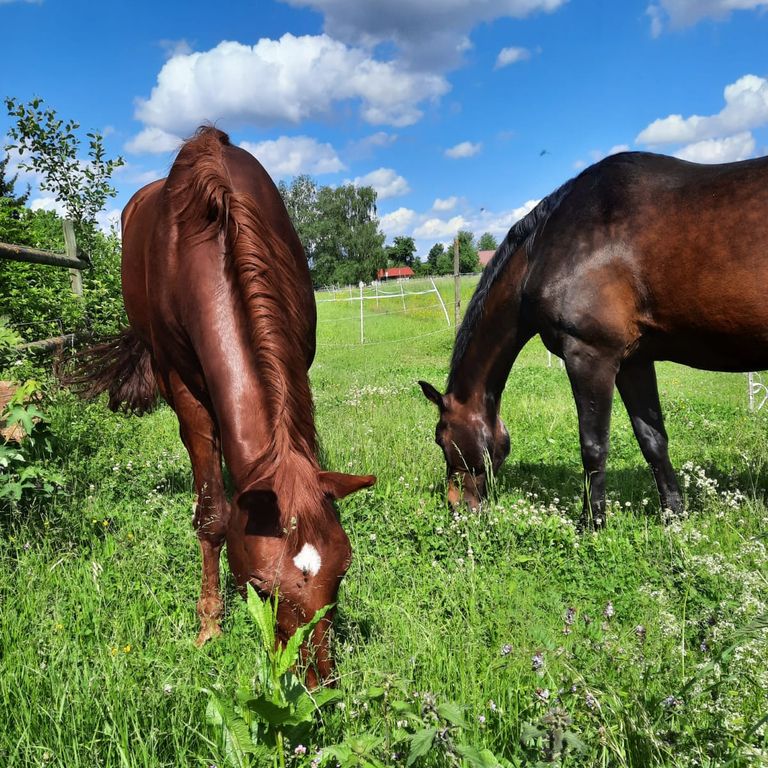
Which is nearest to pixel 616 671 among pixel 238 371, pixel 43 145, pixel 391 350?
pixel 238 371

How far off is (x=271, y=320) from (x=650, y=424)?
10.2 ft

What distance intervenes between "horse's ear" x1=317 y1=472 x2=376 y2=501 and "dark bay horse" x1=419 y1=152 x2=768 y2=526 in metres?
2.20

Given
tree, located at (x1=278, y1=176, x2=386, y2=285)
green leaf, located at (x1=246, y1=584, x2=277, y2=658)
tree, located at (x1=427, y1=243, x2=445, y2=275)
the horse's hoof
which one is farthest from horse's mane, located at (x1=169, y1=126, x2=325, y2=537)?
tree, located at (x1=427, y1=243, x2=445, y2=275)

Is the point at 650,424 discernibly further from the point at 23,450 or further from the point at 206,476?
the point at 23,450

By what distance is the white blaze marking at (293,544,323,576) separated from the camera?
1802mm

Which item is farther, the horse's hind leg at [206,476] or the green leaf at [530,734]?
the horse's hind leg at [206,476]

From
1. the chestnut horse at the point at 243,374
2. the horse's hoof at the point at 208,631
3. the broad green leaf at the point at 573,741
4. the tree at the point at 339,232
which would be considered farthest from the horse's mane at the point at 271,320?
the tree at the point at 339,232

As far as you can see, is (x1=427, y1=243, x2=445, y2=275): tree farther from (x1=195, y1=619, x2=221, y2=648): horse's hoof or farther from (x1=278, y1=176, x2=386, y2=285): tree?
(x1=195, y1=619, x2=221, y2=648): horse's hoof

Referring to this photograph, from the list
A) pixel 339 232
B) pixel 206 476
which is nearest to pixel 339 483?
pixel 206 476

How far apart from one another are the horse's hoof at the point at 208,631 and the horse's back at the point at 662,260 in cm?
272

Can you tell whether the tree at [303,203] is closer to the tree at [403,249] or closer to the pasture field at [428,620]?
the tree at [403,249]

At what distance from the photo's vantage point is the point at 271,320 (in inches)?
88.9

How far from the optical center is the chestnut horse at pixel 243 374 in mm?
1849

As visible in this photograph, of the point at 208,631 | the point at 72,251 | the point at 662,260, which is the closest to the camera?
the point at 208,631
